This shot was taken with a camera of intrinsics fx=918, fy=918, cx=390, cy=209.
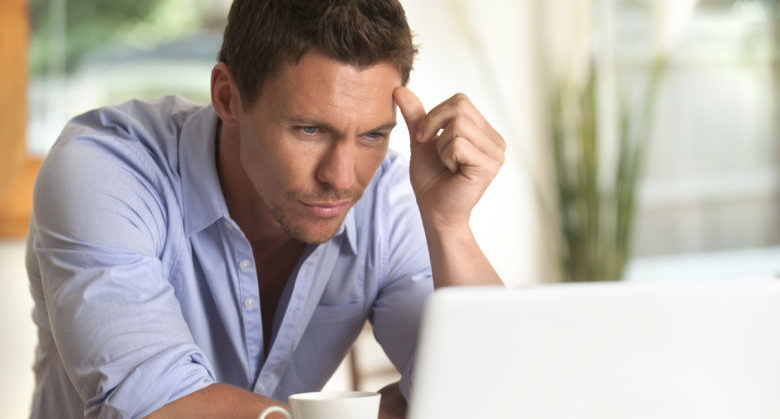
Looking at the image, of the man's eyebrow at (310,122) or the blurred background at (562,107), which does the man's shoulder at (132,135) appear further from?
the blurred background at (562,107)

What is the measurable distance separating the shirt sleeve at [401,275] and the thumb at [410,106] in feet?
0.63

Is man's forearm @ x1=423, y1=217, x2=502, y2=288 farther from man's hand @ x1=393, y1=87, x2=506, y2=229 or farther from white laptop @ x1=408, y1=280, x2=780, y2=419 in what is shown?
white laptop @ x1=408, y1=280, x2=780, y2=419

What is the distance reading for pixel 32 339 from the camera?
2.96m

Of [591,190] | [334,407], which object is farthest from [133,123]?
[591,190]

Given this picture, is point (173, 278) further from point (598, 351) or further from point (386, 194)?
point (598, 351)

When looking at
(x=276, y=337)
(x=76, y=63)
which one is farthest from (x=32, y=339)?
(x=276, y=337)

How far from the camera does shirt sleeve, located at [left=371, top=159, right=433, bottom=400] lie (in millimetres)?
1611

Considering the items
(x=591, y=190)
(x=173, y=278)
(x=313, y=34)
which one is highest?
(x=313, y=34)

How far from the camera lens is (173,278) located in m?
1.54

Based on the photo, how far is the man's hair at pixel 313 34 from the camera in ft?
4.74

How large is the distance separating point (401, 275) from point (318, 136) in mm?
348

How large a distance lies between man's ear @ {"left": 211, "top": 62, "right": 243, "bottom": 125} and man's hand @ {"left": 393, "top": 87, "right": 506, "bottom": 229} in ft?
0.98

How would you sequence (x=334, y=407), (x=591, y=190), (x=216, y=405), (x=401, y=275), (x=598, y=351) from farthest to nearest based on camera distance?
(x=591, y=190)
(x=401, y=275)
(x=216, y=405)
(x=334, y=407)
(x=598, y=351)

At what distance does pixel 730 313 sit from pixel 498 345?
192 millimetres
